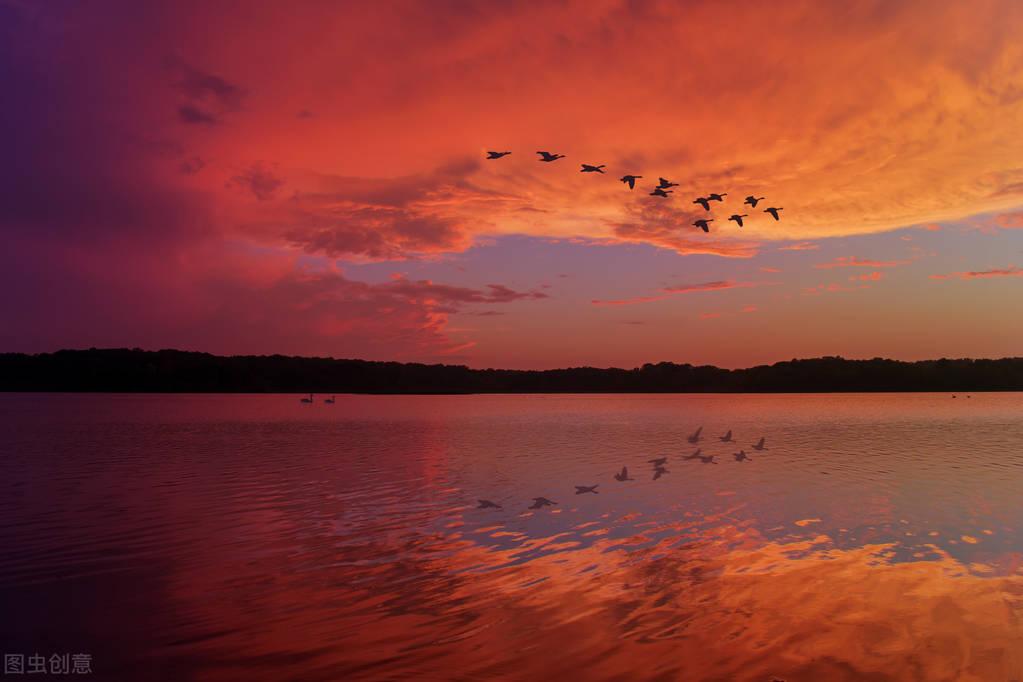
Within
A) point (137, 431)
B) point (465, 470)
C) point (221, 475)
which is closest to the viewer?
point (221, 475)

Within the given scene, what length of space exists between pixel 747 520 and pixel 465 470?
15575mm

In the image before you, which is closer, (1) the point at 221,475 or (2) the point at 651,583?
(2) the point at 651,583

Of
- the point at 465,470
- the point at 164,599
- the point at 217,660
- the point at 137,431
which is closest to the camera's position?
the point at 217,660

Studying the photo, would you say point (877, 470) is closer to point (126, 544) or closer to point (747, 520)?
point (747, 520)

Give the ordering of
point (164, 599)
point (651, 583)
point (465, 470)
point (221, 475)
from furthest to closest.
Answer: point (465, 470) → point (221, 475) → point (651, 583) → point (164, 599)

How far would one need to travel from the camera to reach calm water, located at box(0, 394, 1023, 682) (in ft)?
34.6

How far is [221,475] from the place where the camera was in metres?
31.2


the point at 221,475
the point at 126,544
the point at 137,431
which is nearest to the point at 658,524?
the point at 126,544

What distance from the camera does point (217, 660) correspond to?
407 inches

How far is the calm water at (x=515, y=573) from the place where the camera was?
34.6 ft

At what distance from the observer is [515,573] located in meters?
15.0

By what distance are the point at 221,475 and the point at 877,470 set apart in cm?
3013

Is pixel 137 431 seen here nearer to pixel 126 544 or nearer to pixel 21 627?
pixel 126 544

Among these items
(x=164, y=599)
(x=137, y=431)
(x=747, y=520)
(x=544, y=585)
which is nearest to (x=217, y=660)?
(x=164, y=599)
